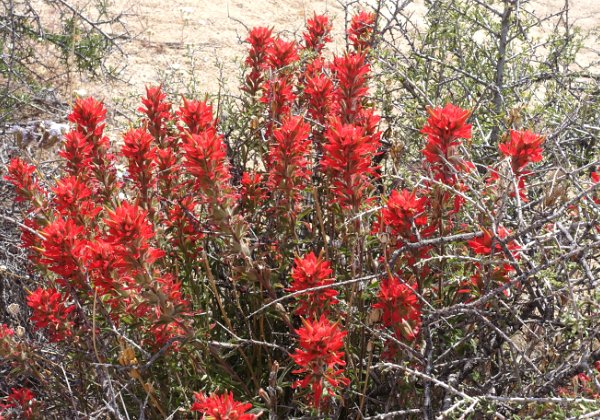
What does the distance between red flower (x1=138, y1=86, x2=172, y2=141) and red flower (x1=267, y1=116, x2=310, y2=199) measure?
1.21 feet

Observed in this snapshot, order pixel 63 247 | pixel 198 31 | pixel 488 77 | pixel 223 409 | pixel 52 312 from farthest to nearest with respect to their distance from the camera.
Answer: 1. pixel 198 31
2. pixel 488 77
3. pixel 52 312
4. pixel 63 247
5. pixel 223 409

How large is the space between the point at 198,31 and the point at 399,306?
15.9ft

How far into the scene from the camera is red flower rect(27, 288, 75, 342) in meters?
1.58

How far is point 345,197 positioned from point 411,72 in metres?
1.55

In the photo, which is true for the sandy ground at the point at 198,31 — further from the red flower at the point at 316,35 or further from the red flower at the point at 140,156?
the red flower at the point at 140,156

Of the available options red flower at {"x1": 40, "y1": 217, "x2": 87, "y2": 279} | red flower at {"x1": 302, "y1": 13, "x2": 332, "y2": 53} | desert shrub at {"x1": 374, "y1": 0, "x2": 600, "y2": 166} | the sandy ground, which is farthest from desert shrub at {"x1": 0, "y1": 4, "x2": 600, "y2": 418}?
the sandy ground

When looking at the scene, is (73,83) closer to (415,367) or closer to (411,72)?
(411,72)

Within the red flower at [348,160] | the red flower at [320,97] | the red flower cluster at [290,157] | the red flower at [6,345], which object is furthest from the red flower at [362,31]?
the red flower at [6,345]

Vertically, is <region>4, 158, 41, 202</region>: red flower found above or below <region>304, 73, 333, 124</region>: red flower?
below

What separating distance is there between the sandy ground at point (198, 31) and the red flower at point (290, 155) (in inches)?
124

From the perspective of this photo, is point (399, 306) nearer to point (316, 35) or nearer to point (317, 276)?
point (317, 276)

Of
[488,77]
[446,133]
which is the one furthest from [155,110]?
[488,77]

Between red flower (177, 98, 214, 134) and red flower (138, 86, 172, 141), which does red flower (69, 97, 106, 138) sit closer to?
red flower (138, 86, 172, 141)

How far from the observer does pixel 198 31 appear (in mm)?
5773
